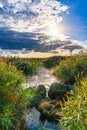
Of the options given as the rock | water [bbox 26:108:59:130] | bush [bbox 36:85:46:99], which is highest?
bush [bbox 36:85:46:99]

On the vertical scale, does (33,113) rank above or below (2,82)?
below

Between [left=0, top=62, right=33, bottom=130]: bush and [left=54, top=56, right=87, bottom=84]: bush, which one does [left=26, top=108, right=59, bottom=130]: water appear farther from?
[left=54, top=56, right=87, bottom=84]: bush

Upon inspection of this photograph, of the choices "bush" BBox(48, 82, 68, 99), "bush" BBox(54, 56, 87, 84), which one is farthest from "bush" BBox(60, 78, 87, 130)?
"bush" BBox(54, 56, 87, 84)

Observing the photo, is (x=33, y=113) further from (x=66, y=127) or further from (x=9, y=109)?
(x=66, y=127)

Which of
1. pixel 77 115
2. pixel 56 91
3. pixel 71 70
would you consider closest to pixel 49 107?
pixel 56 91

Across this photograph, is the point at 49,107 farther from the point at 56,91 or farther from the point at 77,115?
the point at 77,115

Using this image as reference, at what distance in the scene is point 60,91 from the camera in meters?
20.6

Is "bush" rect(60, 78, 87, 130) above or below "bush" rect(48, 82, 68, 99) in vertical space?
above

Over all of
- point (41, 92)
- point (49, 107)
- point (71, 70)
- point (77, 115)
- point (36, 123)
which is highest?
point (71, 70)

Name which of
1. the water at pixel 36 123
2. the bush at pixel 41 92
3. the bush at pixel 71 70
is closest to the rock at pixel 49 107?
the water at pixel 36 123

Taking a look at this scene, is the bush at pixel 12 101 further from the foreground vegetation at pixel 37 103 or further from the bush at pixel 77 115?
the bush at pixel 77 115

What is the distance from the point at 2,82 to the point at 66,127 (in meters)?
4.44

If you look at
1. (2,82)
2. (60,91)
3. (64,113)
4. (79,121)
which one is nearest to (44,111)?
(60,91)

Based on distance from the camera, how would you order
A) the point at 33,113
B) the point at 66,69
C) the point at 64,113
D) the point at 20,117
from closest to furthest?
1. the point at 64,113
2. the point at 20,117
3. the point at 33,113
4. the point at 66,69
